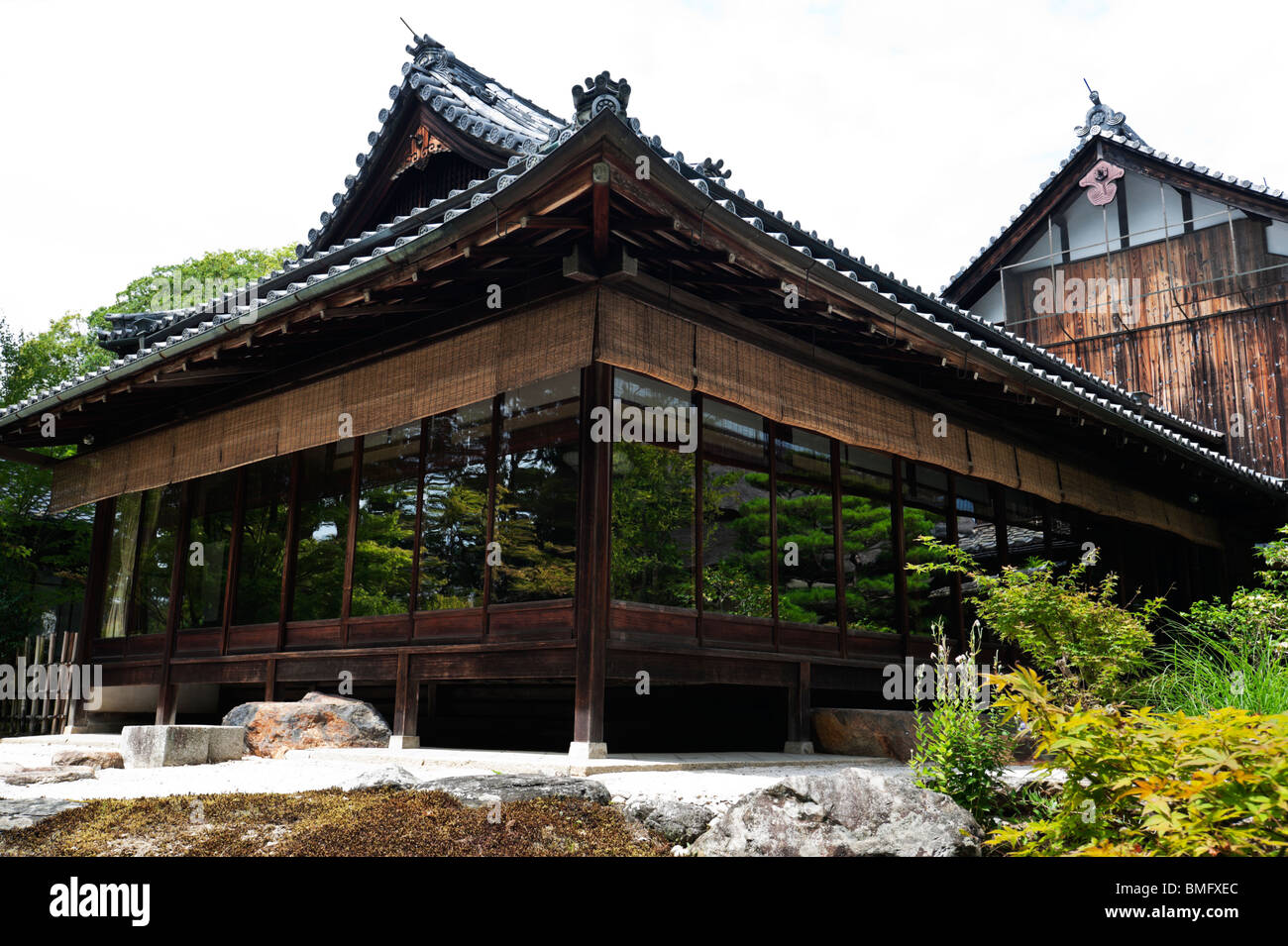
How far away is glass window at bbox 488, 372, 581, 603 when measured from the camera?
9000mm

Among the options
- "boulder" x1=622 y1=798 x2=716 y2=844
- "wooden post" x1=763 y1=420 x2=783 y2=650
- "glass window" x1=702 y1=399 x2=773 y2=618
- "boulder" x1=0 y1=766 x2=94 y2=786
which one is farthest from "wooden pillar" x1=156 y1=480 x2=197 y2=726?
"boulder" x1=622 y1=798 x2=716 y2=844

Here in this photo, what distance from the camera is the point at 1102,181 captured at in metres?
20.2

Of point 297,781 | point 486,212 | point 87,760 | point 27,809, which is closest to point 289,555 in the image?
point 87,760

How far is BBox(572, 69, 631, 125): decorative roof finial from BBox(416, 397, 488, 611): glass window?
370 centimetres

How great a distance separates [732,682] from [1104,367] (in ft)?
46.4

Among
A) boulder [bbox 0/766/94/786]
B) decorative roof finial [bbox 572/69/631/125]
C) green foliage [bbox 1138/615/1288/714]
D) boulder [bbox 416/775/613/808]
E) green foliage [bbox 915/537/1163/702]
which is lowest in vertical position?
boulder [bbox 0/766/94/786]

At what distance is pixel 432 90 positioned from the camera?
37.9 ft

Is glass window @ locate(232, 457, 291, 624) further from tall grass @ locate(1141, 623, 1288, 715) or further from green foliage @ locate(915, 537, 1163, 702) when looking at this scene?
tall grass @ locate(1141, 623, 1288, 715)

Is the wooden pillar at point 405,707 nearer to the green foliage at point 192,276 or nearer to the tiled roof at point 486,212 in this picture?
the tiled roof at point 486,212

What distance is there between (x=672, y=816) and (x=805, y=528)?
782cm

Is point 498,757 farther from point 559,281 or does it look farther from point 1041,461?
point 1041,461

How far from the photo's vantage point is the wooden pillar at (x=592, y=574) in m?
7.80
